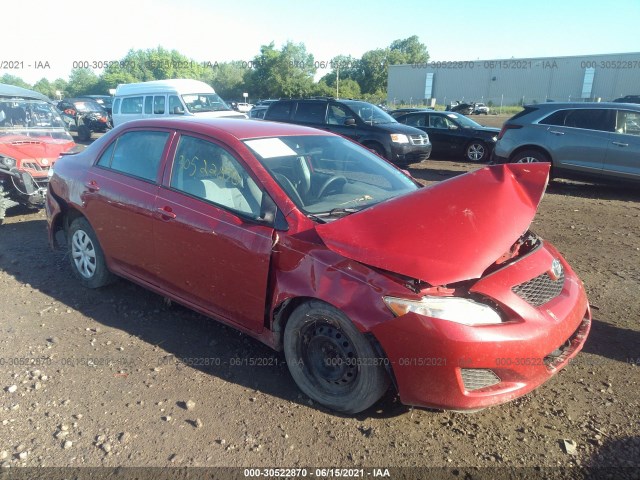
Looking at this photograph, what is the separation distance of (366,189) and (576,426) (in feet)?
6.78

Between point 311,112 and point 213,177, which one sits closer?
point 213,177

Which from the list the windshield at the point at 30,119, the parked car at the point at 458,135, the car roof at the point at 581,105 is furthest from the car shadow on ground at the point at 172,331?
the parked car at the point at 458,135

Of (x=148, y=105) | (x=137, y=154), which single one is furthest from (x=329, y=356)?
(x=148, y=105)

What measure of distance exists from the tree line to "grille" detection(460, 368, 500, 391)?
2011 inches

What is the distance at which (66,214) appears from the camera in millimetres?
4836

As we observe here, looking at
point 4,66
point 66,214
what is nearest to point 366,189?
point 66,214

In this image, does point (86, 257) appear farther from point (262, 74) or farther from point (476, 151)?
point (262, 74)

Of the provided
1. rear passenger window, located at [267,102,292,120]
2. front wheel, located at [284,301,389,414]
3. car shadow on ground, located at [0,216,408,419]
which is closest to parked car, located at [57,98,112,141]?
rear passenger window, located at [267,102,292,120]

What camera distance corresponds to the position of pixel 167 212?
3582 mm

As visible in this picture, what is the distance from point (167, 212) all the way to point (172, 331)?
3.29 feet

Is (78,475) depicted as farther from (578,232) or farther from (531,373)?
(578,232)

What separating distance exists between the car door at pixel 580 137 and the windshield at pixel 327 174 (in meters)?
6.60

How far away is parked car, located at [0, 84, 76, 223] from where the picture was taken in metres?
6.75

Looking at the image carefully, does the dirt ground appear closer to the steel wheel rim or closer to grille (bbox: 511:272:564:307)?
the steel wheel rim
